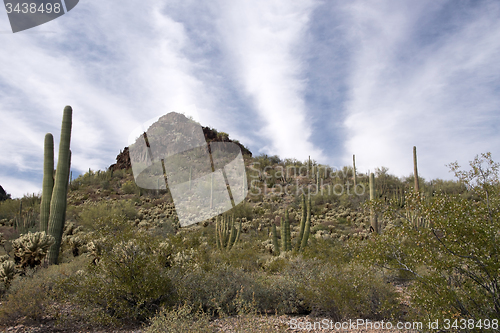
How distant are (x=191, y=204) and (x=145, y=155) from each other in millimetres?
14477

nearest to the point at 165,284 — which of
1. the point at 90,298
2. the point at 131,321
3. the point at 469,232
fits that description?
the point at 131,321

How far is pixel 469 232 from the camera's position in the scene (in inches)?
167

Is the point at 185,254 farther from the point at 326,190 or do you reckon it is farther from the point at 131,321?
the point at 326,190

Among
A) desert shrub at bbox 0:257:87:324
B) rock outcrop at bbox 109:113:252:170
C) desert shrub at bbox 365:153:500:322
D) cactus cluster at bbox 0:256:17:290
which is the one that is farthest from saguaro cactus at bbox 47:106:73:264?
rock outcrop at bbox 109:113:252:170

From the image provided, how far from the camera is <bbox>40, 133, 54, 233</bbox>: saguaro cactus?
38.1 ft

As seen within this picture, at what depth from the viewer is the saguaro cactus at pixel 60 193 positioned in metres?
11.2

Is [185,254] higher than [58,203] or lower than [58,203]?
lower

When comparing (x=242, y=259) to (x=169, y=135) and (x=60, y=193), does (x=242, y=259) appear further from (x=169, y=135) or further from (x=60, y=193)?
(x=169, y=135)

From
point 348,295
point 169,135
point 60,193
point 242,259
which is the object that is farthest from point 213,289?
point 169,135

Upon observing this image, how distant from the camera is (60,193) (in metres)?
11.7

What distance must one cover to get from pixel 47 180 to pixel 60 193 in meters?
1.25

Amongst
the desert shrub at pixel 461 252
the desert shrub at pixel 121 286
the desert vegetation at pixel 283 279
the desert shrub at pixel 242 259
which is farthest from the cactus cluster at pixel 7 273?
the desert shrub at pixel 461 252

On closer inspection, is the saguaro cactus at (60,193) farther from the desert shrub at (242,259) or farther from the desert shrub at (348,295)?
the desert shrub at (348,295)

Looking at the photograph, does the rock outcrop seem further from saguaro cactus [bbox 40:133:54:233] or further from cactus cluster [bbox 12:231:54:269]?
cactus cluster [bbox 12:231:54:269]
